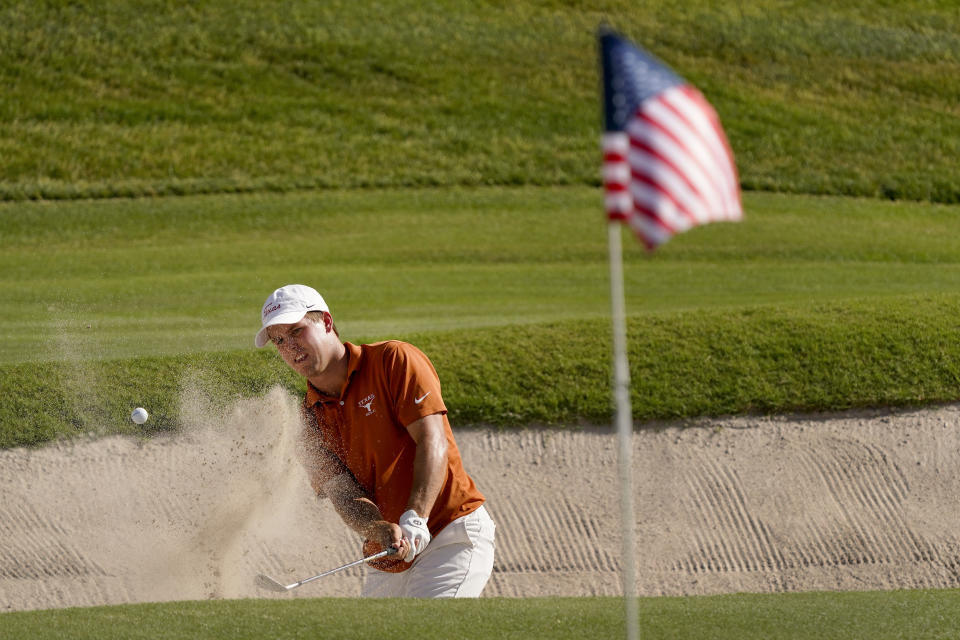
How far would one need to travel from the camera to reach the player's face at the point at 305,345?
6227 mm

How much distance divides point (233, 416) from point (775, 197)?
1077 centimetres

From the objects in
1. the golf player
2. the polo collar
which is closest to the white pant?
the golf player

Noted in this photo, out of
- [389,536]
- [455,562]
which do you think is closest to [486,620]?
[389,536]

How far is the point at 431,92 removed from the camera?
875 inches

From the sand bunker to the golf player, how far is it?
5.42 ft

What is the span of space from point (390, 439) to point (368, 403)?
0.21 m

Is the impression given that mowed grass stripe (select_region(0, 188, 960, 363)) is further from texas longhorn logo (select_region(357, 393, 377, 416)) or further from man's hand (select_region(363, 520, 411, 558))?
man's hand (select_region(363, 520, 411, 558))

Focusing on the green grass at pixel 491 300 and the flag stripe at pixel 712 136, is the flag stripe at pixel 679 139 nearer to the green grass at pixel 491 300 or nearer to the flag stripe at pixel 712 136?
the flag stripe at pixel 712 136

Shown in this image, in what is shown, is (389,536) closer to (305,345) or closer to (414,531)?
A: (414,531)

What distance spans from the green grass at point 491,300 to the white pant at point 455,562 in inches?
124

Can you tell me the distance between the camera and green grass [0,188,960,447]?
9.56 metres

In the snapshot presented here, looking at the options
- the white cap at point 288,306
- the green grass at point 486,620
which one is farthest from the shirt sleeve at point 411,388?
the green grass at point 486,620

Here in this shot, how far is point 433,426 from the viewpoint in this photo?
6.05 meters

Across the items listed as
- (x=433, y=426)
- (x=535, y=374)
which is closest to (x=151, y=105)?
(x=535, y=374)
